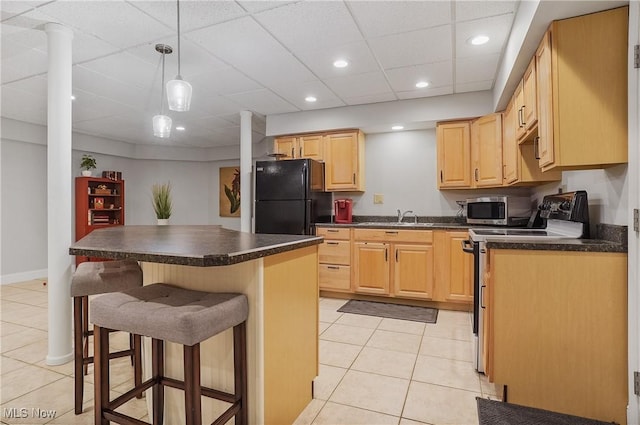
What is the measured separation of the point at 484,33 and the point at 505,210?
173 centimetres

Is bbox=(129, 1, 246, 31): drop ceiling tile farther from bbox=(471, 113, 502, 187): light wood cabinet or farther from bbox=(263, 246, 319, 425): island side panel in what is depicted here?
bbox=(471, 113, 502, 187): light wood cabinet

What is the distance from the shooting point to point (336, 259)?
4.17 m

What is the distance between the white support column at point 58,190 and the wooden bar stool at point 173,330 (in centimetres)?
137

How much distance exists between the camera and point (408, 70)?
3.26 meters

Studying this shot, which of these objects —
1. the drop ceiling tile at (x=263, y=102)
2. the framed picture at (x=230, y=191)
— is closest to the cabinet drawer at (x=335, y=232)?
the drop ceiling tile at (x=263, y=102)

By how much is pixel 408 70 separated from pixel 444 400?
2837 millimetres

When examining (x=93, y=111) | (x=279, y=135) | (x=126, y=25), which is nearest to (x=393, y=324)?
(x=279, y=135)

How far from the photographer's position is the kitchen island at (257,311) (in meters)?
1.40

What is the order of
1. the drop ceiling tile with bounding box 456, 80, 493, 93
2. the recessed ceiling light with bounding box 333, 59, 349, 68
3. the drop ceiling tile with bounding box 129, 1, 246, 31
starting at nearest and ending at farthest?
the drop ceiling tile with bounding box 129, 1, 246, 31, the recessed ceiling light with bounding box 333, 59, 349, 68, the drop ceiling tile with bounding box 456, 80, 493, 93

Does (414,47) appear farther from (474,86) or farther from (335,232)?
(335,232)

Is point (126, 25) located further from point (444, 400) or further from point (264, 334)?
point (444, 400)

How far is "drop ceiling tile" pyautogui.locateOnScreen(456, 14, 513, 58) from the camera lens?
2.43m

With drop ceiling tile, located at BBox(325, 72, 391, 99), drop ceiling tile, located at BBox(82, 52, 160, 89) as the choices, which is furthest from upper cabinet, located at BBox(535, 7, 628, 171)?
drop ceiling tile, located at BBox(82, 52, 160, 89)

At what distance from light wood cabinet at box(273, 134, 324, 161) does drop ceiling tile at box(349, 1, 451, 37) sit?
2064 millimetres
